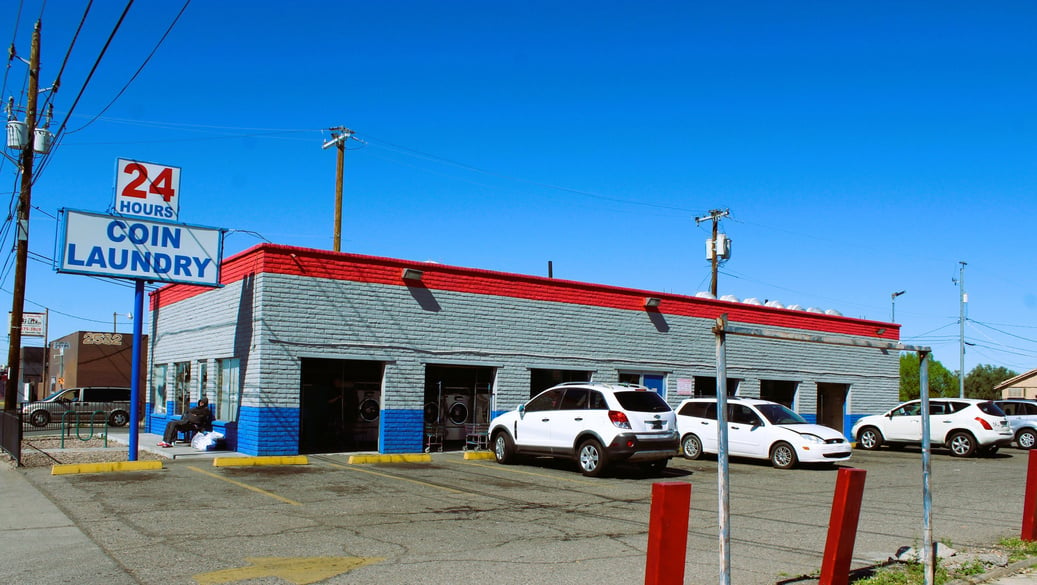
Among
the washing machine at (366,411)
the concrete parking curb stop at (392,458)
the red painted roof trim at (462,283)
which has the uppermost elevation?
the red painted roof trim at (462,283)

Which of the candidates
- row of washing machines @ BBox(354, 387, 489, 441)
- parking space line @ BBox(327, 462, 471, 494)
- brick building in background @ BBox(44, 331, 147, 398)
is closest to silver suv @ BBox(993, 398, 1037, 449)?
row of washing machines @ BBox(354, 387, 489, 441)

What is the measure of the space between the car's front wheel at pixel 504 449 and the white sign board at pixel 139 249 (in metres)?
7.11

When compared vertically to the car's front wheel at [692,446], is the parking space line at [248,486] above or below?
below

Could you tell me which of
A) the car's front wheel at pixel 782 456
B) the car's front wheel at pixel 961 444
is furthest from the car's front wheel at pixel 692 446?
the car's front wheel at pixel 961 444

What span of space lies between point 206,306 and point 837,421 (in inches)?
878

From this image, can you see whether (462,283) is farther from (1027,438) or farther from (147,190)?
(1027,438)

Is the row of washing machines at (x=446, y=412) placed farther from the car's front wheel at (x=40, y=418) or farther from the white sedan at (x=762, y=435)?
the car's front wheel at (x=40, y=418)

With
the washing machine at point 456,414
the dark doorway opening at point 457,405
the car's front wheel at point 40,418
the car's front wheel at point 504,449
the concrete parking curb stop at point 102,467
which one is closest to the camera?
the concrete parking curb stop at point 102,467

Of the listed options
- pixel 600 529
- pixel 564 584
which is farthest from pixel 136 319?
pixel 564 584

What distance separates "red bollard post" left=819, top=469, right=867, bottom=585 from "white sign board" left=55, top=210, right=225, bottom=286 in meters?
14.8

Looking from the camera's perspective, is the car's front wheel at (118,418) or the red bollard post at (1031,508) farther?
the car's front wheel at (118,418)

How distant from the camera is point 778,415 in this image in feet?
64.2

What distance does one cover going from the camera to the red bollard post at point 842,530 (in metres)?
7.05

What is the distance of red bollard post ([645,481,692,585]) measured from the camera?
5.92 metres
